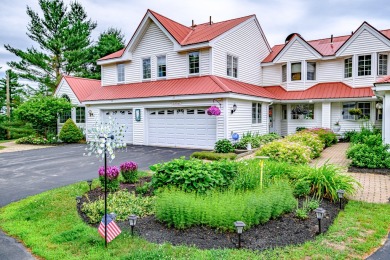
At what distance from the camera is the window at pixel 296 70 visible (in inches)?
781

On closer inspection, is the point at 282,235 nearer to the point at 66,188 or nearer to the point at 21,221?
the point at 21,221

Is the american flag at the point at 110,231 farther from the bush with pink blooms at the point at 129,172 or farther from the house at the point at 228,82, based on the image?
the house at the point at 228,82

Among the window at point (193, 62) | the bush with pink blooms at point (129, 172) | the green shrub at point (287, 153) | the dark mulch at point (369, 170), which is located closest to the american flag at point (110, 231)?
the bush with pink blooms at point (129, 172)

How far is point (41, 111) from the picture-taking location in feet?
64.3

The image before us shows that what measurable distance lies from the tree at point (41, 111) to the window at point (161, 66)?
7.71m

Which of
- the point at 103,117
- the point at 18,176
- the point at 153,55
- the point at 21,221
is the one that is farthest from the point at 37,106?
the point at 21,221

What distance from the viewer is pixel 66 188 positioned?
7.36 m

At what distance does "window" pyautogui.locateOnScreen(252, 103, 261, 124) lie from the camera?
17031mm

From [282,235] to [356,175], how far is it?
551cm

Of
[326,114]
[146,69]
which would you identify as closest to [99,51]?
[146,69]

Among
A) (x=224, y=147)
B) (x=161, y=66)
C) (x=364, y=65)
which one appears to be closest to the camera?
(x=224, y=147)

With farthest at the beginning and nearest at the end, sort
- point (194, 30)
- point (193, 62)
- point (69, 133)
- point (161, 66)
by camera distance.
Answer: point (194, 30) < point (69, 133) < point (161, 66) < point (193, 62)

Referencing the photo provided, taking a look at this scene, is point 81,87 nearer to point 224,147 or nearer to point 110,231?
point 224,147

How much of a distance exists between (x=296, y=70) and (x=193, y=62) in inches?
316
